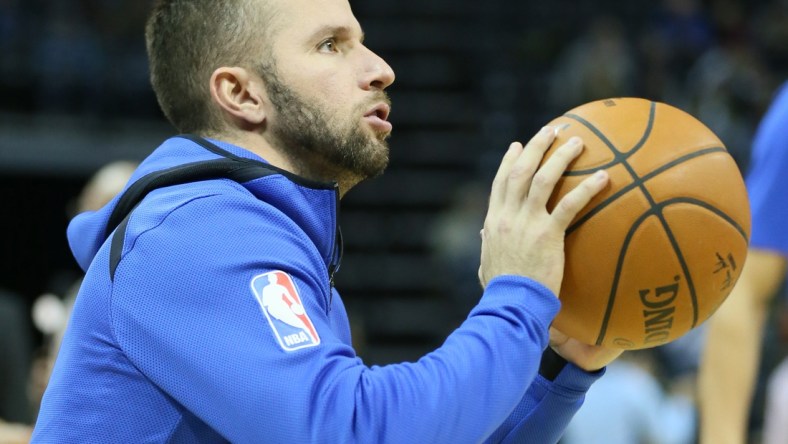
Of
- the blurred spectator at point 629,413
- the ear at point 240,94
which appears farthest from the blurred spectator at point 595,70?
the ear at point 240,94

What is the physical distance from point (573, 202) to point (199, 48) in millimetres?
943

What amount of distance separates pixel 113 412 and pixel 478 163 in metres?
10.7

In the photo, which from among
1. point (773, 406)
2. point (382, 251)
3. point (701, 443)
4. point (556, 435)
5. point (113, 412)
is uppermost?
point (113, 412)

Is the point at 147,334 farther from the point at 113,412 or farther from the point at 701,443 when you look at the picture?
the point at 701,443

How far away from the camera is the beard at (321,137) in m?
2.55

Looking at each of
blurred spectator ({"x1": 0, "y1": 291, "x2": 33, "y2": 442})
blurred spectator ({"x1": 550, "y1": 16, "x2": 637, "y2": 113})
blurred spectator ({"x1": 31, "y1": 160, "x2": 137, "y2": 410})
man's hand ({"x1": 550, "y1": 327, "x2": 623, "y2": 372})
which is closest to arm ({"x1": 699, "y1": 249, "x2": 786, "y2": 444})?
man's hand ({"x1": 550, "y1": 327, "x2": 623, "y2": 372})

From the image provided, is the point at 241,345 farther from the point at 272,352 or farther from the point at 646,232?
the point at 646,232

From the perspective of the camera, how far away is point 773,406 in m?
5.85

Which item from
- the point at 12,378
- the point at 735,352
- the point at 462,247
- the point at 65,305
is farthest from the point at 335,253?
the point at 462,247

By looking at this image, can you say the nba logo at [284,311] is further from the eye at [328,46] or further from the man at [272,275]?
the eye at [328,46]

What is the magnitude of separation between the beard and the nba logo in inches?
17.8

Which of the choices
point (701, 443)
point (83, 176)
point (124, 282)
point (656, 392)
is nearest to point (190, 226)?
point (124, 282)

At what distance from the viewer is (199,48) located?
2674mm

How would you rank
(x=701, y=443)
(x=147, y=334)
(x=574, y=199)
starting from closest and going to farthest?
1. (x=147, y=334)
2. (x=574, y=199)
3. (x=701, y=443)
